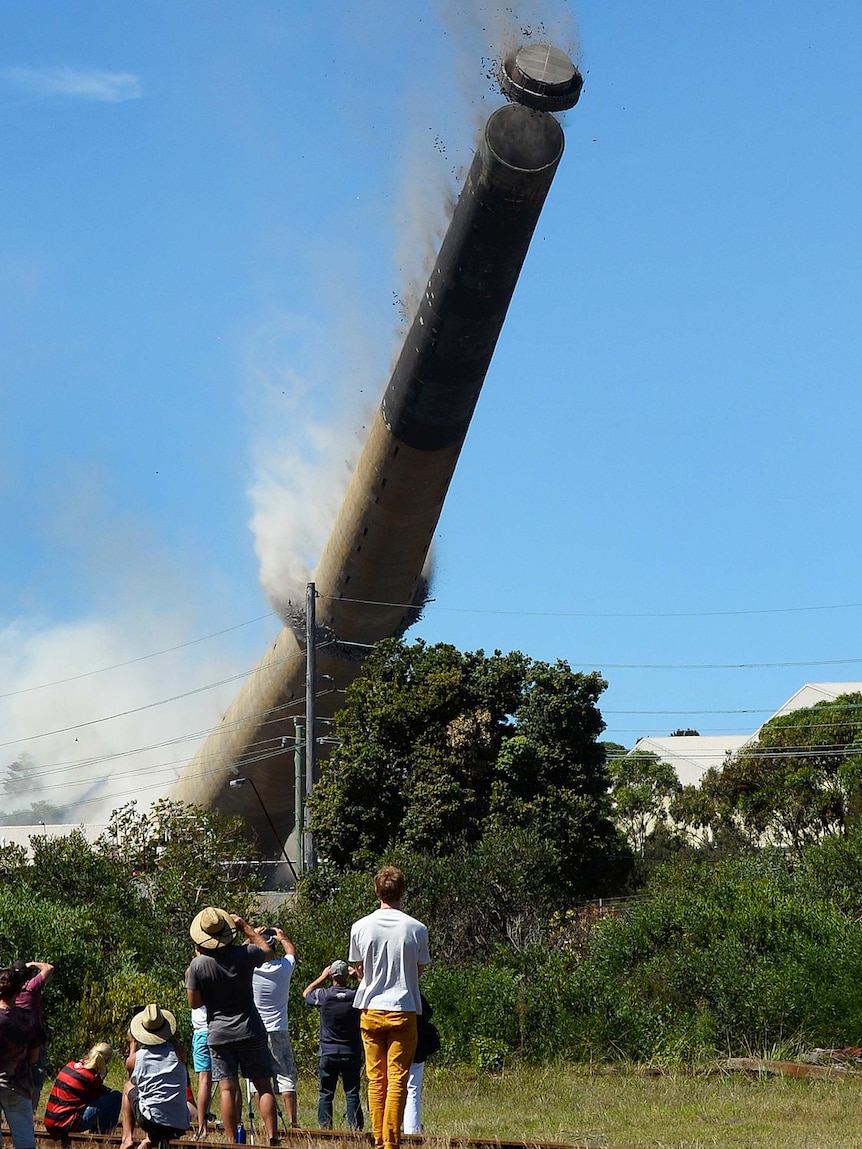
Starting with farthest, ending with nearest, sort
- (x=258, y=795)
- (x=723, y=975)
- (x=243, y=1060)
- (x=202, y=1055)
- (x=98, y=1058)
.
Answer: (x=258, y=795), (x=723, y=975), (x=202, y=1055), (x=98, y=1058), (x=243, y=1060)

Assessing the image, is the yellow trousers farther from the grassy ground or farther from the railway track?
the grassy ground

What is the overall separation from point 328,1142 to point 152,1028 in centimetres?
162

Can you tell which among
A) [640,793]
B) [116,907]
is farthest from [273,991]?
[640,793]

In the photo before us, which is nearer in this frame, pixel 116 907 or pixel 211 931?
pixel 211 931

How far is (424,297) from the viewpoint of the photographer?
3172 centimetres

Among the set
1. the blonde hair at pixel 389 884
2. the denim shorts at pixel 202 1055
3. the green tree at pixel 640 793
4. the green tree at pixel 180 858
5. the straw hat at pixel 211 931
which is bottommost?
the denim shorts at pixel 202 1055

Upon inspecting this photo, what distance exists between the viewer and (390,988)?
26.7 feet

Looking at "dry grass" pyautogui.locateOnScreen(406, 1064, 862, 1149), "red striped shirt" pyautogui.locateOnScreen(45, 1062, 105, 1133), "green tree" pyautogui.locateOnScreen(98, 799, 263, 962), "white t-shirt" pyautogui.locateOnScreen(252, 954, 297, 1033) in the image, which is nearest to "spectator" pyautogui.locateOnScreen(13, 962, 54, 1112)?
"red striped shirt" pyautogui.locateOnScreen(45, 1062, 105, 1133)

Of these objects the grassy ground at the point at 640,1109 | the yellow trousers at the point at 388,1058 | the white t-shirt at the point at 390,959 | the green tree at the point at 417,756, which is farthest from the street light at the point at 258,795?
the white t-shirt at the point at 390,959

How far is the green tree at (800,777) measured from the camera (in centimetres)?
5278

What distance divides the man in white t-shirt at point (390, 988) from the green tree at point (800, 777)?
44433 mm

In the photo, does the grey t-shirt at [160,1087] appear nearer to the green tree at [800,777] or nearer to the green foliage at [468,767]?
the green foliage at [468,767]

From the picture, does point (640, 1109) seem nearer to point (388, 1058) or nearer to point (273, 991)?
point (273, 991)

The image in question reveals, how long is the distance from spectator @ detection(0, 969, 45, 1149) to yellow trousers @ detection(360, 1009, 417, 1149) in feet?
7.72
